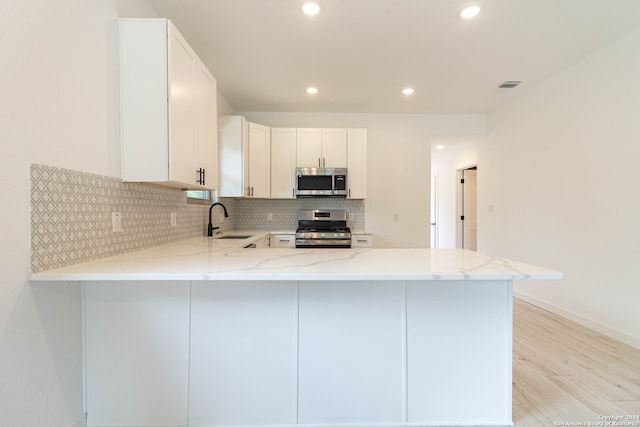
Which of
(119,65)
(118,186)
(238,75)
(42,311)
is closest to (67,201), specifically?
A: (118,186)

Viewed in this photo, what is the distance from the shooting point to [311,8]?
1957 mm

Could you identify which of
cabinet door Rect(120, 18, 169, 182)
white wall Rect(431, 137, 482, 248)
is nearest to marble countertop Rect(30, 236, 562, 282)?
cabinet door Rect(120, 18, 169, 182)

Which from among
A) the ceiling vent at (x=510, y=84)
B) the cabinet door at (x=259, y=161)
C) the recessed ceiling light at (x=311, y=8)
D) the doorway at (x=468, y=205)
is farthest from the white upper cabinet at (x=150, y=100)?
the doorway at (x=468, y=205)

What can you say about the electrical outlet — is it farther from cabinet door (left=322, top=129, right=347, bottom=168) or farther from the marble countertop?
cabinet door (left=322, top=129, right=347, bottom=168)

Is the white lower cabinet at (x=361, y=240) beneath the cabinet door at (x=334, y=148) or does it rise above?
beneath

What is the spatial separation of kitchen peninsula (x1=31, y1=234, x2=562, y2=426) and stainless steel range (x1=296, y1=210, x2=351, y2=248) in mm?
2153

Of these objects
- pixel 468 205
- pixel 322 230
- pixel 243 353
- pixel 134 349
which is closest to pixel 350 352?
pixel 243 353

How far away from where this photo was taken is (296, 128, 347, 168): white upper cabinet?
12.5 feet

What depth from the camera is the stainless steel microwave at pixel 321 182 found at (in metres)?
3.74

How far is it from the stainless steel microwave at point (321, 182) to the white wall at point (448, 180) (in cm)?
284

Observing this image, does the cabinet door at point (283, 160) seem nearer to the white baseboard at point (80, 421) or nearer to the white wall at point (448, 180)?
the white baseboard at point (80, 421)

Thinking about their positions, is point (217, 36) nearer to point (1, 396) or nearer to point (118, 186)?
point (118, 186)

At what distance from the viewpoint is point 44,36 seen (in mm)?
1153

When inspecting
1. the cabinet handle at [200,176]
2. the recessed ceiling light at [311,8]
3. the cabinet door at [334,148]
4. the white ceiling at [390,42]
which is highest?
the white ceiling at [390,42]
